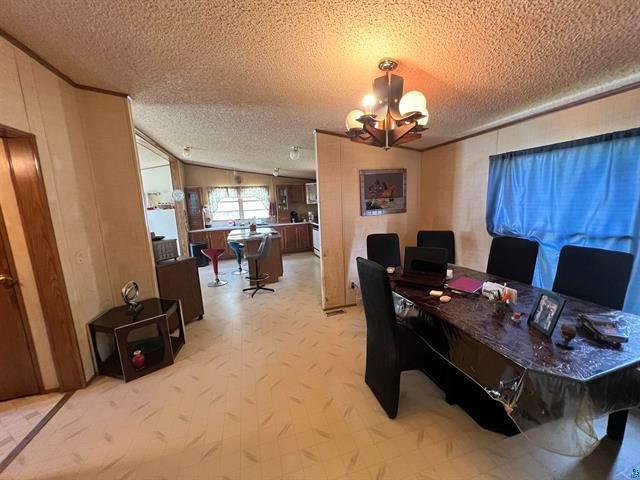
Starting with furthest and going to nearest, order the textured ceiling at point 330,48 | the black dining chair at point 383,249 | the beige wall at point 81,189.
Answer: the black dining chair at point 383,249
the beige wall at point 81,189
the textured ceiling at point 330,48

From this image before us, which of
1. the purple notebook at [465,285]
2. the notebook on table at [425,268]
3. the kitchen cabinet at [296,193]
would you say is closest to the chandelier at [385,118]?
the notebook on table at [425,268]

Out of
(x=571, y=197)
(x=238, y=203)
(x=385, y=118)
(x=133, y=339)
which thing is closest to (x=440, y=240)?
(x=571, y=197)

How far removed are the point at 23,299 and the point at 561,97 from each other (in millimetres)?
4471

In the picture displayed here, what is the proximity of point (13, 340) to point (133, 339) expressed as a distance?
0.76 meters

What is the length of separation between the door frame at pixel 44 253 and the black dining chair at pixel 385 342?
7.32 feet

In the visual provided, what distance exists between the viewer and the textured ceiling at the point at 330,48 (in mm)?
1188

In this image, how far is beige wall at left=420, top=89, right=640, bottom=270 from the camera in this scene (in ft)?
6.13

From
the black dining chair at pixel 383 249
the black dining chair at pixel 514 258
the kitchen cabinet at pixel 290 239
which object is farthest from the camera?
the kitchen cabinet at pixel 290 239

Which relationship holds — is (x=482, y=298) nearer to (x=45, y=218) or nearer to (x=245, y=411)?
(x=245, y=411)

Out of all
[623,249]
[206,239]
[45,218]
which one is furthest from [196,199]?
[623,249]

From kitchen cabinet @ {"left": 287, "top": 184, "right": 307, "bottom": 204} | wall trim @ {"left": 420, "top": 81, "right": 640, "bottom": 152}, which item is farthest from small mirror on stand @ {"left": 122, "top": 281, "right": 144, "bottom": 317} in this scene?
kitchen cabinet @ {"left": 287, "top": 184, "right": 307, "bottom": 204}

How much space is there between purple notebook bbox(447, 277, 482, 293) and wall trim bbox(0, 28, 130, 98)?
3.26m

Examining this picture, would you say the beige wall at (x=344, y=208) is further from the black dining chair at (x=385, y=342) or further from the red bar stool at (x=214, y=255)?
the red bar stool at (x=214, y=255)

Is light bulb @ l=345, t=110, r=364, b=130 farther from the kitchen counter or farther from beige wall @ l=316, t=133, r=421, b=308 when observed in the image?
the kitchen counter
